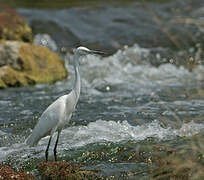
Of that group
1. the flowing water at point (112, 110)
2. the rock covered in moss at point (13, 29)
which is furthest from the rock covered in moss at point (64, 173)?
the rock covered in moss at point (13, 29)

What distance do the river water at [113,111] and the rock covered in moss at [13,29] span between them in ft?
4.76

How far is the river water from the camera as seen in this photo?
5863 millimetres

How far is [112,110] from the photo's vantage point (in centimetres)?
877

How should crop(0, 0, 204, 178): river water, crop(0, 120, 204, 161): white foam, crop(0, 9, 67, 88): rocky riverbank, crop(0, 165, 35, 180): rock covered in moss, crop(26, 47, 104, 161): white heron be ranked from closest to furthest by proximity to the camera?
crop(0, 165, 35, 180): rock covered in moss, crop(0, 0, 204, 178): river water, crop(26, 47, 104, 161): white heron, crop(0, 120, 204, 161): white foam, crop(0, 9, 67, 88): rocky riverbank

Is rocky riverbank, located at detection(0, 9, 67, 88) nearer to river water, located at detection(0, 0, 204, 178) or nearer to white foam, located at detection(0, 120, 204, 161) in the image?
river water, located at detection(0, 0, 204, 178)

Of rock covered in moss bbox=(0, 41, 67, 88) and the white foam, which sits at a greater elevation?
the white foam

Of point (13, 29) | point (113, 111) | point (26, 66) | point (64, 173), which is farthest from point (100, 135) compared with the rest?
point (13, 29)

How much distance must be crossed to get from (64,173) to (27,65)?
702cm

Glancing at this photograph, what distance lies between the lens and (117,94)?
1034 centimetres

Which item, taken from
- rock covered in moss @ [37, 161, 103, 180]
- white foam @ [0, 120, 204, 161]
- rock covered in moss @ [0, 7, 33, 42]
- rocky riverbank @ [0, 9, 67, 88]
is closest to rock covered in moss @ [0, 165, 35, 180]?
rock covered in moss @ [37, 161, 103, 180]

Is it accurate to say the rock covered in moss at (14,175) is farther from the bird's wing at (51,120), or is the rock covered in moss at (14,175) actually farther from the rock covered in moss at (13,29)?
the rock covered in moss at (13,29)

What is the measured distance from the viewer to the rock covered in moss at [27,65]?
1110 cm

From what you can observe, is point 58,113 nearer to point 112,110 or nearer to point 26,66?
point 112,110

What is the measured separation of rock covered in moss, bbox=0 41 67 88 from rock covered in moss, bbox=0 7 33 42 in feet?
5.45
